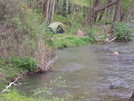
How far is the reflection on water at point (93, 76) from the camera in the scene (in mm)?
10969

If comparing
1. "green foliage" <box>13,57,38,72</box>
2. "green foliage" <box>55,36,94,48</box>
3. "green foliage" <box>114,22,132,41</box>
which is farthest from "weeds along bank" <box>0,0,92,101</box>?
"green foliage" <box>114,22,132,41</box>

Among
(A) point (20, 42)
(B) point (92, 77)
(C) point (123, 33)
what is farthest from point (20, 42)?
(C) point (123, 33)

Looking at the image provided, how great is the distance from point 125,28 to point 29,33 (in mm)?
15975

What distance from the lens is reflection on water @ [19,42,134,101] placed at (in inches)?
432

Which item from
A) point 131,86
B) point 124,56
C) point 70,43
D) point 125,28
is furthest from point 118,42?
point 131,86

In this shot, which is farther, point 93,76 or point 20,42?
point 20,42

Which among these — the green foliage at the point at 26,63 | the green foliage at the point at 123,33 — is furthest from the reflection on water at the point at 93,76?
the green foliage at the point at 123,33

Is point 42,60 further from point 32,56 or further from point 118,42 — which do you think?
point 118,42

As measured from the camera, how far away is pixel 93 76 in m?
13.8

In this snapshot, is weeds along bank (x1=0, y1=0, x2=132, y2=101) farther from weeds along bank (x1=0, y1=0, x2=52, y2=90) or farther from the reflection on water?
the reflection on water

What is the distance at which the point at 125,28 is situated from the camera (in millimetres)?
28359

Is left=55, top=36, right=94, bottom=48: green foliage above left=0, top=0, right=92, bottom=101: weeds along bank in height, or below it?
below

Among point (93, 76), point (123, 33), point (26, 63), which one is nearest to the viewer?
point (26, 63)

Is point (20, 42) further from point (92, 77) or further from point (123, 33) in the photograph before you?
point (123, 33)
